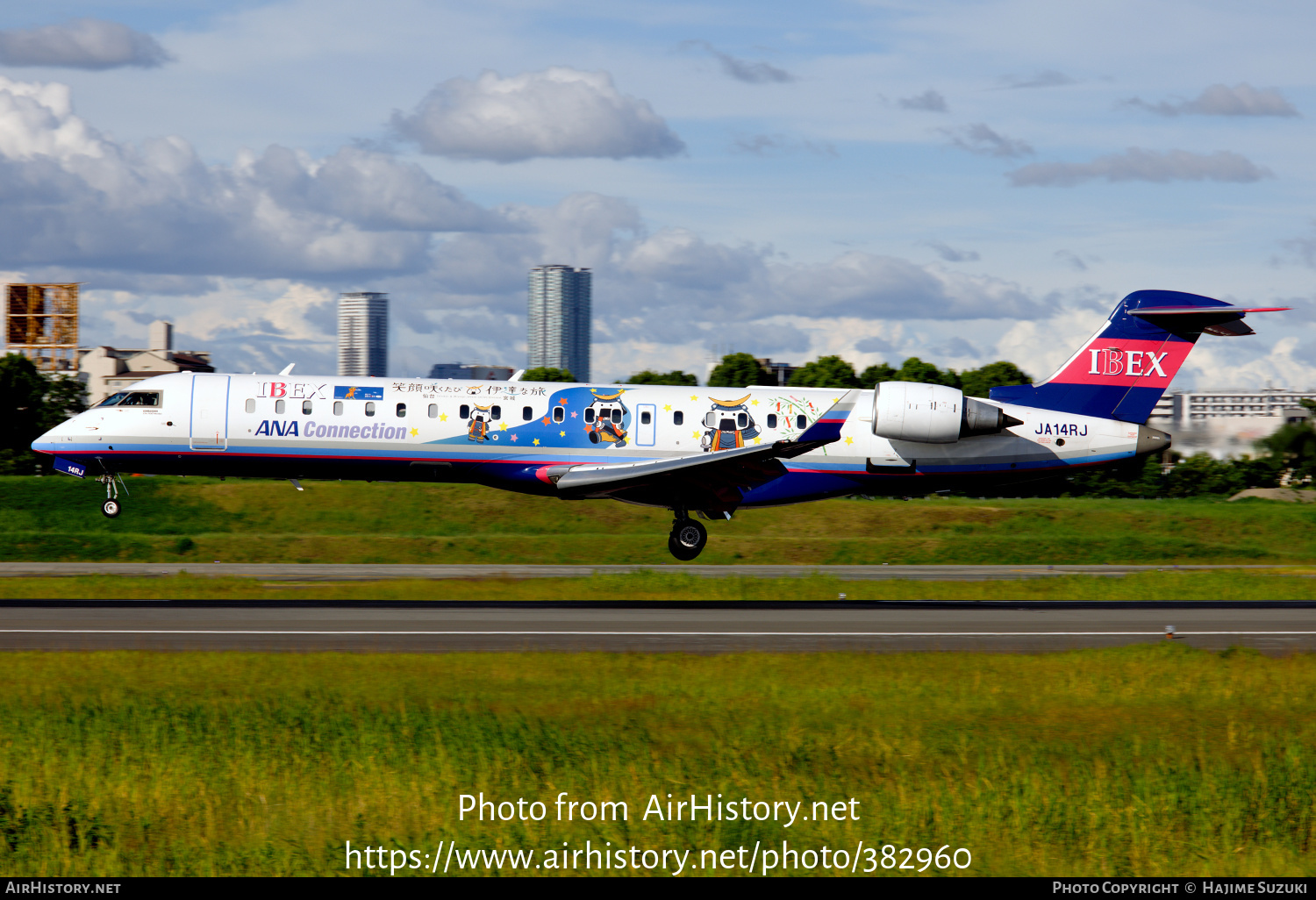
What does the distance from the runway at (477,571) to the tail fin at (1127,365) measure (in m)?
5.59

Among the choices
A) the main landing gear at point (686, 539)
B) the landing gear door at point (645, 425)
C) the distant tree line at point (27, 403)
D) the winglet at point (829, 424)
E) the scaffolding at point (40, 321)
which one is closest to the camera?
the landing gear door at point (645, 425)

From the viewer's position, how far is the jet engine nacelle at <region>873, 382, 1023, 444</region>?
2914 centimetres

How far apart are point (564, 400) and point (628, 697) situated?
1539 centimetres

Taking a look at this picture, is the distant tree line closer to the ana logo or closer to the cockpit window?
the cockpit window

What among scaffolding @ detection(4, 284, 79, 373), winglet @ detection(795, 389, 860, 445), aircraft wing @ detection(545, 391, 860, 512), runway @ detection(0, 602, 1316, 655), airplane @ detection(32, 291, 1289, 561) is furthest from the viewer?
scaffolding @ detection(4, 284, 79, 373)

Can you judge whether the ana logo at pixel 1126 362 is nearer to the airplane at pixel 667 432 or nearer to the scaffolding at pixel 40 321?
the airplane at pixel 667 432

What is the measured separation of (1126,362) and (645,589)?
14.1 meters

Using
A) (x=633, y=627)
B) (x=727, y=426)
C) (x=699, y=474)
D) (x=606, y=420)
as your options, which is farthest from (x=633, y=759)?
(x=727, y=426)

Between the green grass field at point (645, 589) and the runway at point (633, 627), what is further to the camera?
the green grass field at point (645, 589)

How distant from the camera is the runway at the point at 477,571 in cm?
3123

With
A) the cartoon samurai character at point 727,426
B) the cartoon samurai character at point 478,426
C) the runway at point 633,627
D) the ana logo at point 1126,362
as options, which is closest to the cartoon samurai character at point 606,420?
the cartoon samurai character at point 727,426

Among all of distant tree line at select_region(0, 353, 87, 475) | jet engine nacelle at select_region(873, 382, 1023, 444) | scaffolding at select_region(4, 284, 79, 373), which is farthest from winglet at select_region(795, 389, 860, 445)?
scaffolding at select_region(4, 284, 79, 373)

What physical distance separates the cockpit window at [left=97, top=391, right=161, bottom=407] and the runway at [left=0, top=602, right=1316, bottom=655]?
6.62m

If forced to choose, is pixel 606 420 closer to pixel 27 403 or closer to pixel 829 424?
pixel 829 424
